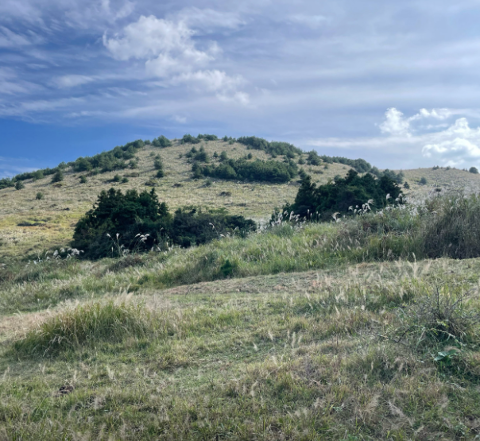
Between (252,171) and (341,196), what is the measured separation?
38.5 m

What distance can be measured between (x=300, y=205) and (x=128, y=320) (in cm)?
1614

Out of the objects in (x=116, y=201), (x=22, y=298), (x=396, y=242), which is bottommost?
(x=22, y=298)

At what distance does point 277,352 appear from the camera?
3383 mm

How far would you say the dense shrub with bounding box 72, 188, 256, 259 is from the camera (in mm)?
14750

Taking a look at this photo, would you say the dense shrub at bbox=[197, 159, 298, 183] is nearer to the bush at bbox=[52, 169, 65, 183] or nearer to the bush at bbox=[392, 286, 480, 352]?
the bush at bbox=[52, 169, 65, 183]

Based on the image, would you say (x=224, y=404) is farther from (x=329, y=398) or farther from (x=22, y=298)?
(x=22, y=298)

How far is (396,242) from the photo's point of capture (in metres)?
6.90

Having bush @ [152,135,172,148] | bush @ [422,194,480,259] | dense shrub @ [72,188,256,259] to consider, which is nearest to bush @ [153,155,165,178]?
bush @ [152,135,172,148]

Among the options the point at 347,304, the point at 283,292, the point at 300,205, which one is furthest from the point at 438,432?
the point at 300,205

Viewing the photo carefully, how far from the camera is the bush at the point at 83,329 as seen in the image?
13.7ft

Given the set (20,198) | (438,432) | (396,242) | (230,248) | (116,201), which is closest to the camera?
(438,432)

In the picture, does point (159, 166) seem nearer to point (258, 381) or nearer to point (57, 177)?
point (57, 177)

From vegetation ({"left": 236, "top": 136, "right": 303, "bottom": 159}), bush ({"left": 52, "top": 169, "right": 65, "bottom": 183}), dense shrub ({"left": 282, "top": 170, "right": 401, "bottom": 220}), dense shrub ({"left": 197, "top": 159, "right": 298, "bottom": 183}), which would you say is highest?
vegetation ({"left": 236, "top": 136, "right": 303, "bottom": 159})

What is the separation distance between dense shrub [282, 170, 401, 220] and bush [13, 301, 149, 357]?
1116cm
